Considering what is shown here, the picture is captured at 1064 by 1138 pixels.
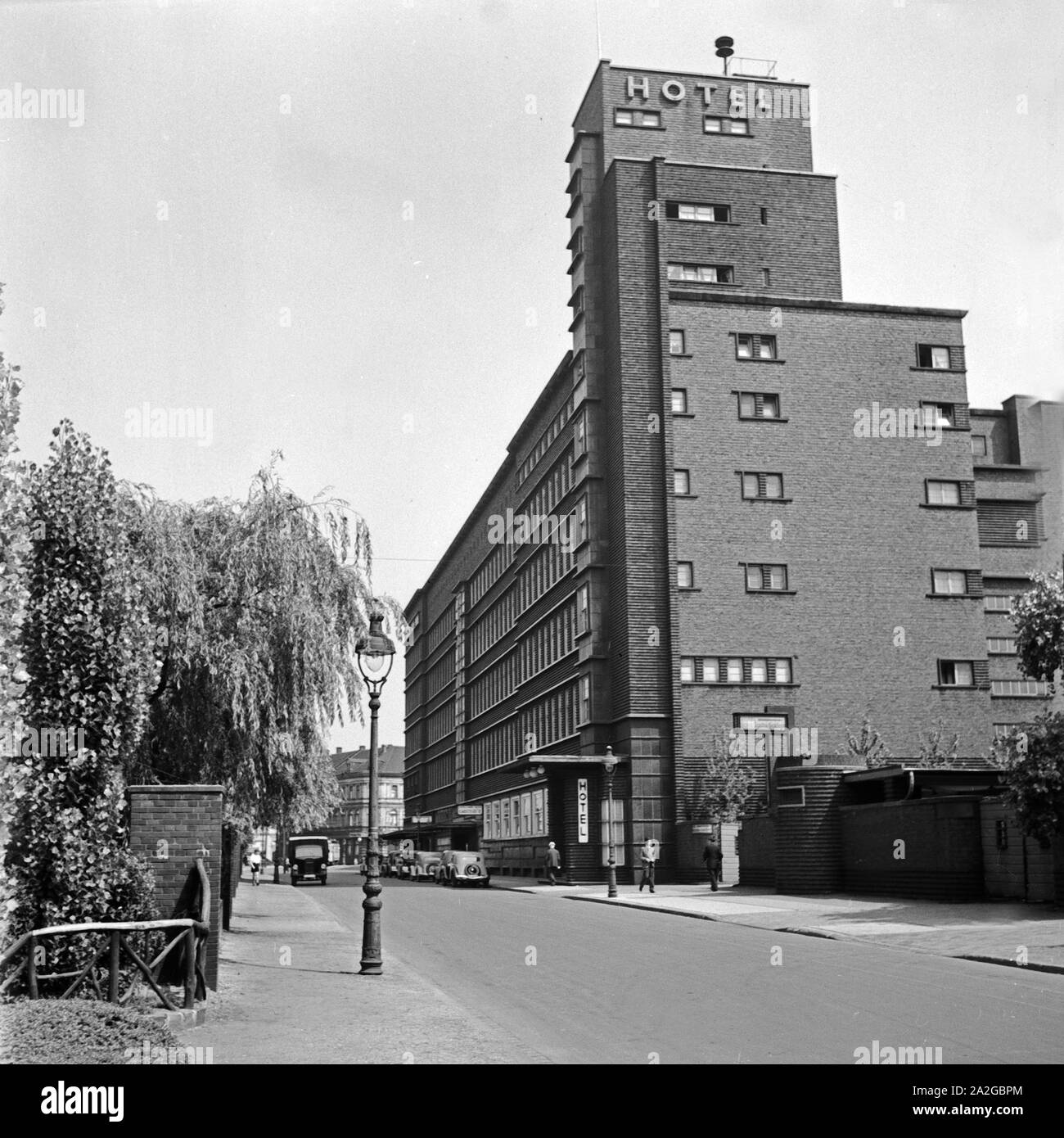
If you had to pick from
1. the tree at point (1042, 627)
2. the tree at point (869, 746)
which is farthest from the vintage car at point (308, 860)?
the tree at point (1042, 627)

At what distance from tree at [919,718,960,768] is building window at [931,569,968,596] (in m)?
5.30

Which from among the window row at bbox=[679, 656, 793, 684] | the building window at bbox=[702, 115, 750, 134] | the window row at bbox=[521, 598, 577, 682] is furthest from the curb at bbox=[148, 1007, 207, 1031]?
the building window at bbox=[702, 115, 750, 134]

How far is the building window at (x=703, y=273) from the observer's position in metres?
56.5

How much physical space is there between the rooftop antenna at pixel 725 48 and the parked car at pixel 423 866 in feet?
135

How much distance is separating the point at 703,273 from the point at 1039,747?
3587 centimetres

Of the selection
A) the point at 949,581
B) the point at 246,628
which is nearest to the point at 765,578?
the point at 949,581

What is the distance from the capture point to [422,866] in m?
71.8

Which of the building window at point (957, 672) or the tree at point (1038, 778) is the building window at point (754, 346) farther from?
the tree at point (1038, 778)

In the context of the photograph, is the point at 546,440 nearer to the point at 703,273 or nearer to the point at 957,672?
the point at 703,273

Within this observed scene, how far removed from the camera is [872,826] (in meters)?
32.2
